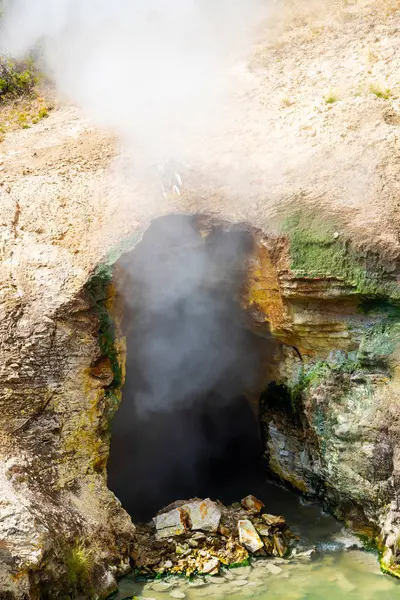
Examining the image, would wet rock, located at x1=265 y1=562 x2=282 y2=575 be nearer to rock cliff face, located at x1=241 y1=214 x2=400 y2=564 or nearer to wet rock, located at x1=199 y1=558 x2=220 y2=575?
wet rock, located at x1=199 y1=558 x2=220 y2=575

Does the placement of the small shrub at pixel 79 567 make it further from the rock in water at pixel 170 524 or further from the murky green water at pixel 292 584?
the rock in water at pixel 170 524

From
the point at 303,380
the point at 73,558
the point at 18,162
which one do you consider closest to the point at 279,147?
the point at 303,380

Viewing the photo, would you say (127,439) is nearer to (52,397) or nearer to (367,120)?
(52,397)

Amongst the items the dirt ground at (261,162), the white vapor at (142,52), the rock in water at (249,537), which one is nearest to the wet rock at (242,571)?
the rock in water at (249,537)

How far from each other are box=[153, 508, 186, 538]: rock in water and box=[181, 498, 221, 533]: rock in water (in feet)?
0.45

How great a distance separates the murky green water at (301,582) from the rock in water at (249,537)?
0.65ft

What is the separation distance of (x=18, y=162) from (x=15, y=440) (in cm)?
508

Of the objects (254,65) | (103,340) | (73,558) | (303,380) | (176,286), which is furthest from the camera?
(254,65)

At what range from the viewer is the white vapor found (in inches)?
428

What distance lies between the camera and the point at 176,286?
9719mm

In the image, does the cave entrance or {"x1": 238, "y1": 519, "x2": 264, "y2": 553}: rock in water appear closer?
{"x1": 238, "y1": 519, "x2": 264, "y2": 553}: rock in water

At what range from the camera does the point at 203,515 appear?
27.6ft

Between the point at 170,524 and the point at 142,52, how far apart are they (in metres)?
9.25

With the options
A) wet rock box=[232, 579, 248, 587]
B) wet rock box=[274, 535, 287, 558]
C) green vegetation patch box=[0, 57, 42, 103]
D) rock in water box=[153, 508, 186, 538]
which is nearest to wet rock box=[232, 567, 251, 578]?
wet rock box=[232, 579, 248, 587]
